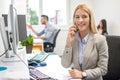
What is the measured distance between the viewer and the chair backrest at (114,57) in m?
2.00

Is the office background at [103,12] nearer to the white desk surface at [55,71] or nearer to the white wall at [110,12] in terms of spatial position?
the white wall at [110,12]

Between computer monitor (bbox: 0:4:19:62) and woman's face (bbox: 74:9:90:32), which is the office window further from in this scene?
woman's face (bbox: 74:9:90:32)

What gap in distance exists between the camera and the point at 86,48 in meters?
1.76

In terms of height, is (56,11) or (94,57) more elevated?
(56,11)

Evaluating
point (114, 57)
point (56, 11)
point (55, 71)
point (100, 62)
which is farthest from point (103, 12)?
point (100, 62)

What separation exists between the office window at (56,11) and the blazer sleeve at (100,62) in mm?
4997

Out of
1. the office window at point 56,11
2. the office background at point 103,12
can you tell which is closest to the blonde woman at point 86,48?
the office background at point 103,12

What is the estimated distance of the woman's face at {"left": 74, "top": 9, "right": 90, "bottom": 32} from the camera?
1.74 meters

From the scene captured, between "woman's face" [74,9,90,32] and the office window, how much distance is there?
16.1 ft

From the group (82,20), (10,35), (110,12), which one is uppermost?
(110,12)

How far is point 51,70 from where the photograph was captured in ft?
6.53

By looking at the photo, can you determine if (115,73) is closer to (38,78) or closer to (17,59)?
(38,78)

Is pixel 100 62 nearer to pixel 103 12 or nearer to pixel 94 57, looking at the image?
pixel 94 57

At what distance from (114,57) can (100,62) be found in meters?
0.38
